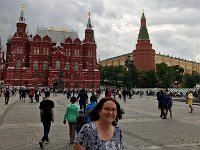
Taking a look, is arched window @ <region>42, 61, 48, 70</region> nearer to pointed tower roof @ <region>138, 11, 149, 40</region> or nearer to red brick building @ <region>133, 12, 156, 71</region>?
red brick building @ <region>133, 12, 156, 71</region>

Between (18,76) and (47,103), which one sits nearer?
(47,103)

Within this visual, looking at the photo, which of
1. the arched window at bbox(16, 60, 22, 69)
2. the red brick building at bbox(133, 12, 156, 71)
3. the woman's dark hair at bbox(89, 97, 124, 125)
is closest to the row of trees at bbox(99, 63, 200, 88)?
the red brick building at bbox(133, 12, 156, 71)

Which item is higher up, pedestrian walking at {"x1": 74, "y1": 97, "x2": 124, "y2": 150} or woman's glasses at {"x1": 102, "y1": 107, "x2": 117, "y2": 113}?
woman's glasses at {"x1": 102, "y1": 107, "x2": 117, "y2": 113}

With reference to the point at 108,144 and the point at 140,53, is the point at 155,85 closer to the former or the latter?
the point at 140,53

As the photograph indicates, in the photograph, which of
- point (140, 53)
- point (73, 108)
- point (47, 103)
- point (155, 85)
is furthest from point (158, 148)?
point (140, 53)

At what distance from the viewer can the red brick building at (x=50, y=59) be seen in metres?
88.2

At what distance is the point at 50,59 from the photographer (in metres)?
92.8

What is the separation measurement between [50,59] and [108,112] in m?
91.0

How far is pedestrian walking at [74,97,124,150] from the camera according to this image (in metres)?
3.22

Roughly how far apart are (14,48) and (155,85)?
47089 millimetres

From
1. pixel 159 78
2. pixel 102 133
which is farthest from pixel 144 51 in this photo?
pixel 102 133

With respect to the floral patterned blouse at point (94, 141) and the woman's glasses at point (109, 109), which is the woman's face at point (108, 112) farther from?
the floral patterned blouse at point (94, 141)

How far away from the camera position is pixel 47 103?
954cm

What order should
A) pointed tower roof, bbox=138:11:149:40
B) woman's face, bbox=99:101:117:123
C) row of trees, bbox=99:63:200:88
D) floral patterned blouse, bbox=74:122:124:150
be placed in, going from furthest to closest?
pointed tower roof, bbox=138:11:149:40 < row of trees, bbox=99:63:200:88 < woman's face, bbox=99:101:117:123 < floral patterned blouse, bbox=74:122:124:150
